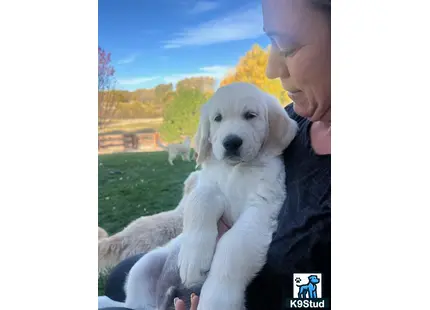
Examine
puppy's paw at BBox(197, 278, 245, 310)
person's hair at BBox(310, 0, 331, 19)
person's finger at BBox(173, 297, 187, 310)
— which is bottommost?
person's finger at BBox(173, 297, 187, 310)

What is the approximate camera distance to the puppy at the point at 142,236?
178cm

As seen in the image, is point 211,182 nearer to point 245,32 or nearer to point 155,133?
point 155,133

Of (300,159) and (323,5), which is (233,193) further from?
(323,5)

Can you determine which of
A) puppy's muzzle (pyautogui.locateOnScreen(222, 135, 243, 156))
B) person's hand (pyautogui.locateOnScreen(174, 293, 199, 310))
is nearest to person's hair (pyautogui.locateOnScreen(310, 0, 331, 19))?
puppy's muzzle (pyautogui.locateOnScreen(222, 135, 243, 156))

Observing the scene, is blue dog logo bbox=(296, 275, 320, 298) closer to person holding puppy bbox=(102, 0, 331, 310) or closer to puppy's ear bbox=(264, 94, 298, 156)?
person holding puppy bbox=(102, 0, 331, 310)

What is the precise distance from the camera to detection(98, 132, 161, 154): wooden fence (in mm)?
1789

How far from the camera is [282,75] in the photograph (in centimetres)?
176

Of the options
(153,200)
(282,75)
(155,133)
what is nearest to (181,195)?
(153,200)

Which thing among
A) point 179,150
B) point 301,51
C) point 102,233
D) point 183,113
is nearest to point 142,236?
point 102,233

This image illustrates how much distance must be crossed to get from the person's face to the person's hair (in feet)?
0.05

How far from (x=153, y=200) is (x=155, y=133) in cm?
26

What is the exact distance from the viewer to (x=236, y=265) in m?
1.62

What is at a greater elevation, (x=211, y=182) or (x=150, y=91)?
(x=150, y=91)

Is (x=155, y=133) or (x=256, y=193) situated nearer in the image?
(x=256, y=193)
